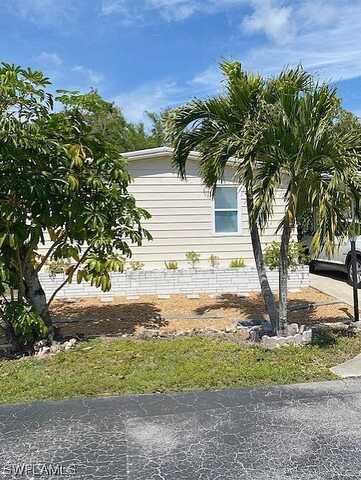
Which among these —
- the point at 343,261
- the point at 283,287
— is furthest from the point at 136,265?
the point at 283,287

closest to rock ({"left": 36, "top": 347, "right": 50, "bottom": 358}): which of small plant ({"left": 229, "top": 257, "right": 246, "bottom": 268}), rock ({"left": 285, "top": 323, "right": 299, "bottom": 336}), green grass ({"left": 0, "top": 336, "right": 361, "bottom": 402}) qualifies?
green grass ({"left": 0, "top": 336, "right": 361, "bottom": 402})

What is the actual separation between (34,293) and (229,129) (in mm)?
3332

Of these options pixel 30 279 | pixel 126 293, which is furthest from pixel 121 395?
pixel 126 293

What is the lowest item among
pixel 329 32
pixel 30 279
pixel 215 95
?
pixel 30 279

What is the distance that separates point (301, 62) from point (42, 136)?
3.23 m

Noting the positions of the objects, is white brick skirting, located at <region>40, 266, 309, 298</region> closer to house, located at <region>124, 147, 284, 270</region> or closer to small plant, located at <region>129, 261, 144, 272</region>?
small plant, located at <region>129, 261, 144, 272</region>

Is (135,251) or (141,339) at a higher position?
(135,251)

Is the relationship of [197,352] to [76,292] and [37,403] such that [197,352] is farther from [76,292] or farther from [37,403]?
[76,292]

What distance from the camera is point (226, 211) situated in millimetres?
11094

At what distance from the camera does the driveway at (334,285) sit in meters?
9.01

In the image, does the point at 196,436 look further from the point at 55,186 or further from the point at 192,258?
the point at 192,258

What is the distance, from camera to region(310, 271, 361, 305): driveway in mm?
9008

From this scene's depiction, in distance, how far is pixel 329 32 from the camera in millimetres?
8391

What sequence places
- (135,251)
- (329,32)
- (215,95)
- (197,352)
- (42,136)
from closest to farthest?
→ 1. (42,136)
2. (197,352)
3. (215,95)
4. (329,32)
5. (135,251)
